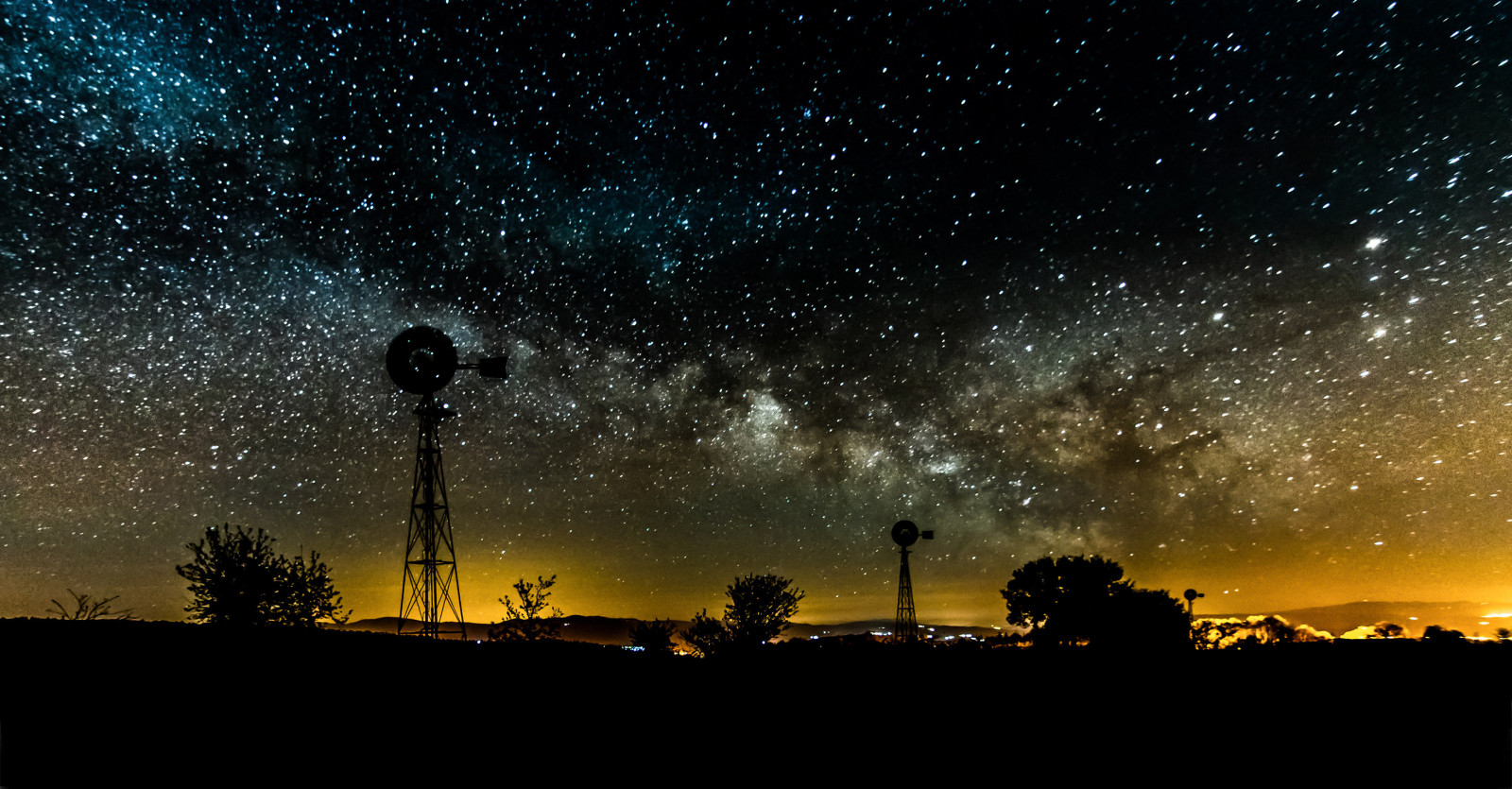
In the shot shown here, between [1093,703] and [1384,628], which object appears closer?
[1093,703]

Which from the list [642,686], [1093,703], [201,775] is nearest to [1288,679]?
[1093,703]

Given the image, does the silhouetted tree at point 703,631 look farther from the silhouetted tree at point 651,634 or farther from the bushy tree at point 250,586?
the bushy tree at point 250,586

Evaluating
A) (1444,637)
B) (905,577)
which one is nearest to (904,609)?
(905,577)

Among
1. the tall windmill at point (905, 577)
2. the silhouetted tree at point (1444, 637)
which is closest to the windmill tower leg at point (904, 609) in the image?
the tall windmill at point (905, 577)

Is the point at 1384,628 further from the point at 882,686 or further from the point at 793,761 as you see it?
the point at 793,761

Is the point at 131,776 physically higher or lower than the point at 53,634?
lower

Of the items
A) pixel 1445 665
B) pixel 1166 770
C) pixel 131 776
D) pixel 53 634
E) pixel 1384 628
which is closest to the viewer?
pixel 131 776

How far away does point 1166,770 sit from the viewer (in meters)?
6.79

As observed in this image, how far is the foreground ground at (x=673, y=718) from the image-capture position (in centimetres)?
623

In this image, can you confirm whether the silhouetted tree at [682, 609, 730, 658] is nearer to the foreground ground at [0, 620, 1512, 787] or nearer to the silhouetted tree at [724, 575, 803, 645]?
the silhouetted tree at [724, 575, 803, 645]

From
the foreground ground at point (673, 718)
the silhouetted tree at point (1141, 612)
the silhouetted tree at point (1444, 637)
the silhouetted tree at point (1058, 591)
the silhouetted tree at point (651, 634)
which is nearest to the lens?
the foreground ground at point (673, 718)

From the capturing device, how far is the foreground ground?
6.23m

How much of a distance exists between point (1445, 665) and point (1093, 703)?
24.9ft

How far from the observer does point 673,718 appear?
320 inches
